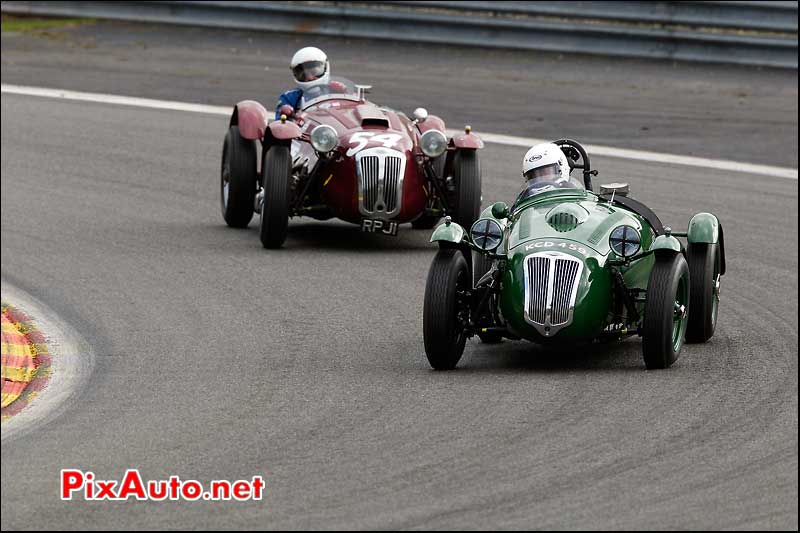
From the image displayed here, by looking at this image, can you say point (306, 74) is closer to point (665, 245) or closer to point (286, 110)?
point (286, 110)

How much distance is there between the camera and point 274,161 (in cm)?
1255

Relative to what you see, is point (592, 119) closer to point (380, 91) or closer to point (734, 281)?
point (380, 91)

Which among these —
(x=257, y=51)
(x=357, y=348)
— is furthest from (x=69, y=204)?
(x=257, y=51)

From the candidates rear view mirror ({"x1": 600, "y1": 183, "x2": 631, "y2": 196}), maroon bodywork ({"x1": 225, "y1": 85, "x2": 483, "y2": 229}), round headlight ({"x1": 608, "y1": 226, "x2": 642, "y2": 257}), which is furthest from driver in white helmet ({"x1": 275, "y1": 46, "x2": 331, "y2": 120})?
round headlight ({"x1": 608, "y1": 226, "x2": 642, "y2": 257})

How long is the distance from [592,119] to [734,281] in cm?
664

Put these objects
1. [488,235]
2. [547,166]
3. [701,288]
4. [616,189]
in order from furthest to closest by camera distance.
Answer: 1. [547,166]
2. [616,189]
3. [701,288]
4. [488,235]

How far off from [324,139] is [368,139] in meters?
0.35

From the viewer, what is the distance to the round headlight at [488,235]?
29.9ft

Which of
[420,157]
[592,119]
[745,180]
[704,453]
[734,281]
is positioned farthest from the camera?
[592,119]

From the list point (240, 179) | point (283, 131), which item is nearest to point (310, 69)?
point (240, 179)

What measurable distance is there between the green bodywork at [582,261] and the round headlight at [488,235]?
6 centimetres

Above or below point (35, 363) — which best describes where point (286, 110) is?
above

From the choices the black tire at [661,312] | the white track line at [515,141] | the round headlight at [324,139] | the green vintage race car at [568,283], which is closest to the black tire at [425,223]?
the round headlight at [324,139]

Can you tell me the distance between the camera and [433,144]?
12570 mm
